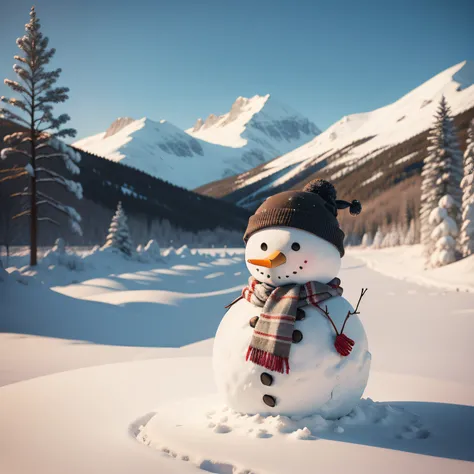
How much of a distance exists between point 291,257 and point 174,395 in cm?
237

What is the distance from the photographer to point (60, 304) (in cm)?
1162

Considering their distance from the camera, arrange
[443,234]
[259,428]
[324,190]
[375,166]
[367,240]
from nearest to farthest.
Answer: [259,428] → [324,190] → [443,234] → [367,240] → [375,166]

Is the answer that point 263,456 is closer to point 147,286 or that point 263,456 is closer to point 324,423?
point 324,423

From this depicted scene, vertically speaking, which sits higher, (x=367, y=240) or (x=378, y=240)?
(x=378, y=240)

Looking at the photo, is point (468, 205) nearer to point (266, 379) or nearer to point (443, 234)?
point (443, 234)

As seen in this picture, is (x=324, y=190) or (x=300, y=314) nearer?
(x=300, y=314)

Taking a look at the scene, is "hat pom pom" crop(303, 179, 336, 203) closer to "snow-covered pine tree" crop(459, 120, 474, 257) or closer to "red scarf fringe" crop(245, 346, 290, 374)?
"red scarf fringe" crop(245, 346, 290, 374)

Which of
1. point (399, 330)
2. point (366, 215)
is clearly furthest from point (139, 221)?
point (399, 330)

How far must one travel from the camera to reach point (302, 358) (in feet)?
12.6

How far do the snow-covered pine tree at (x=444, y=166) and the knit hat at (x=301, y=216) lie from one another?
20.3m

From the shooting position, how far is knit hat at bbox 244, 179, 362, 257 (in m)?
4.12

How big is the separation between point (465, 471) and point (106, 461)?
8.58ft

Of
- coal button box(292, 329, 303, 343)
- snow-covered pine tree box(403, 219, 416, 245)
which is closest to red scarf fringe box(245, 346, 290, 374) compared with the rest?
coal button box(292, 329, 303, 343)

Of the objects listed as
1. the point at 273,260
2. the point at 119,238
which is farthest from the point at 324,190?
the point at 119,238
